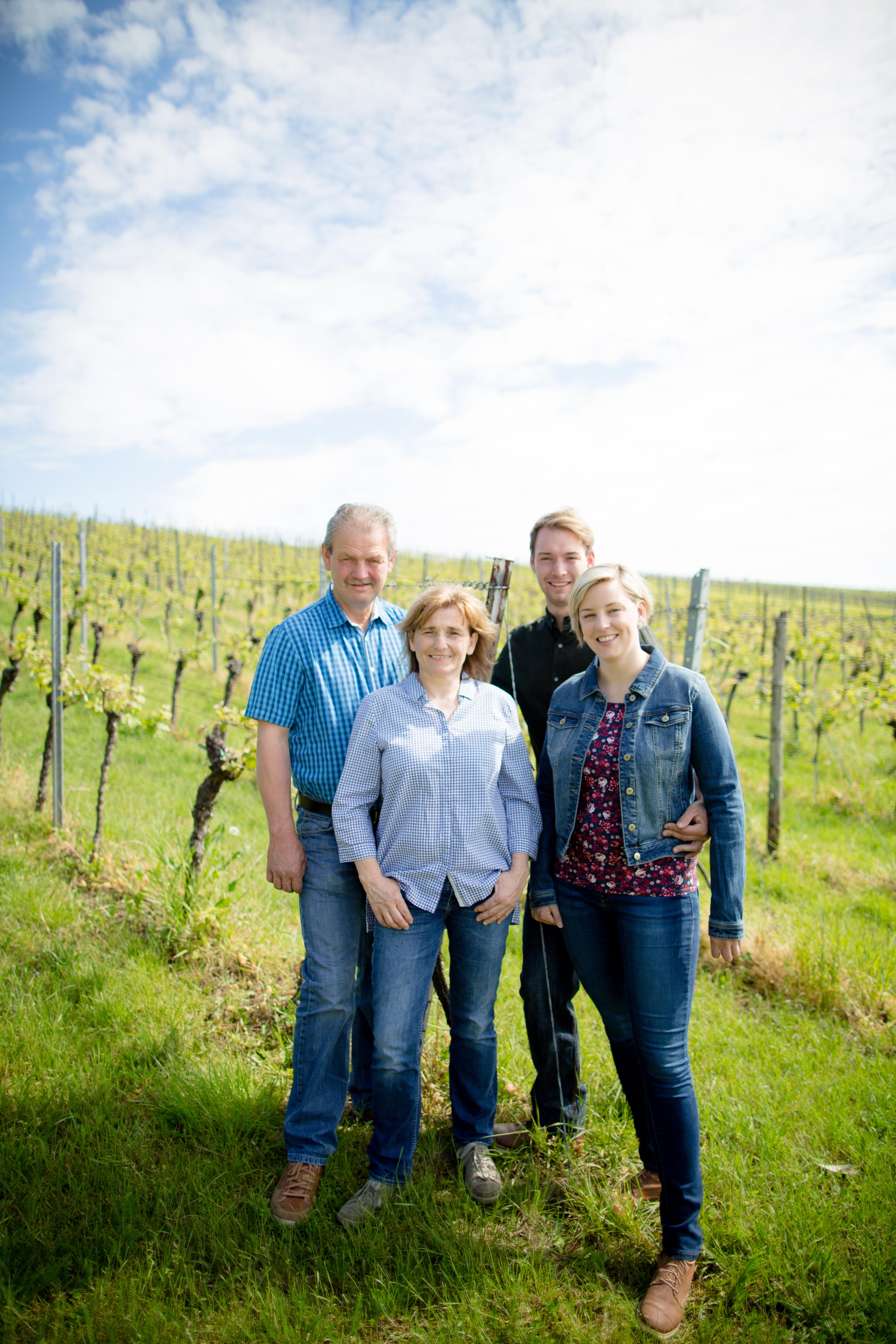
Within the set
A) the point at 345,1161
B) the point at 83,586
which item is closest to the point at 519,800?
the point at 345,1161

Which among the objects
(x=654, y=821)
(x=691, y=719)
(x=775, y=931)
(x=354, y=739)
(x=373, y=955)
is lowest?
(x=775, y=931)

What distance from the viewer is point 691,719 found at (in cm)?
185

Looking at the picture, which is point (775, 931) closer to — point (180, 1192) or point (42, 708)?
point (180, 1192)

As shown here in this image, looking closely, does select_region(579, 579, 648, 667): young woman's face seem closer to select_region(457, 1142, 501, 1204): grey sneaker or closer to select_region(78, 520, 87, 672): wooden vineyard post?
select_region(457, 1142, 501, 1204): grey sneaker

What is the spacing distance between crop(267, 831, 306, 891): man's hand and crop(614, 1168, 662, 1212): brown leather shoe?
4.18 feet

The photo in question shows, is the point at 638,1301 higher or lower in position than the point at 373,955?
lower

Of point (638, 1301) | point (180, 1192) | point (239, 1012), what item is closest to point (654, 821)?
point (638, 1301)

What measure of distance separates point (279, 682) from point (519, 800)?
79 cm

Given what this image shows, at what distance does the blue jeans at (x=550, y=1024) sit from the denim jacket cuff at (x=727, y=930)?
0.51 meters

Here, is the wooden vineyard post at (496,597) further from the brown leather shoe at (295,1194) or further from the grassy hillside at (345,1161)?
the brown leather shoe at (295,1194)

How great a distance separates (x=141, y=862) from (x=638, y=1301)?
3.42m

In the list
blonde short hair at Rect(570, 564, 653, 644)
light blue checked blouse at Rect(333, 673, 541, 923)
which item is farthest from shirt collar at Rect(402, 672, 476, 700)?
blonde short hair at Rect(570, 564, 653, 644)

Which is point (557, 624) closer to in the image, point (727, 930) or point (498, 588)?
point (498, 588)

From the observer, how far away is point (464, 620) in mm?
2049
